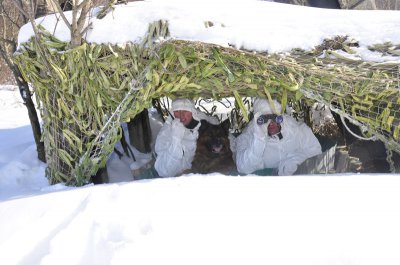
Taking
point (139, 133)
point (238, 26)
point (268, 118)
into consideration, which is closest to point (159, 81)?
point (238, 26)

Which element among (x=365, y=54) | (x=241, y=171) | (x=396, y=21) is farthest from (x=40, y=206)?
(x=396, y=21)

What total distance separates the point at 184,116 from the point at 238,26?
1136 millimetres

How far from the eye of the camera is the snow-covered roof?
3.05 meters

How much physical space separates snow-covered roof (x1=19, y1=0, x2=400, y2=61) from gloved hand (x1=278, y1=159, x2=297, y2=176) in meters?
1.02

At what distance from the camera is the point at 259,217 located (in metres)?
2.08

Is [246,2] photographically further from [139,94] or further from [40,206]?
[40,206]

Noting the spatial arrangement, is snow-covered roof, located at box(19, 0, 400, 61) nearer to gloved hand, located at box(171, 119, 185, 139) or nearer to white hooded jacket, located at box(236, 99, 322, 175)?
white hooded jacket, located at box(236, 99, 322, 175)

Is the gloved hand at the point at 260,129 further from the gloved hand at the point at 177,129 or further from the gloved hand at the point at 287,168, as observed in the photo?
the gloved hand at the point at 177,129

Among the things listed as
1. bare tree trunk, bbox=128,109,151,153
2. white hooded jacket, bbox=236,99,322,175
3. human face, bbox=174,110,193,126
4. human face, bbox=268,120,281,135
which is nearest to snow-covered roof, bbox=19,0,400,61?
white hooded jacket, bbox=236,99,322,175

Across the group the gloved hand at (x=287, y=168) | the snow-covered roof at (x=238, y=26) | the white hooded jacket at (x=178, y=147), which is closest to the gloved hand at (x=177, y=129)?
the white hooded jacket at (x=178, y=147)

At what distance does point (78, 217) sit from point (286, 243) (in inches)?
38.9

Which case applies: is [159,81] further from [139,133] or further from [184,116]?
[139,133]

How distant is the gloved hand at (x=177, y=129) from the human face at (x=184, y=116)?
0.11 ft

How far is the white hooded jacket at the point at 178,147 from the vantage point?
3980 millimetres
